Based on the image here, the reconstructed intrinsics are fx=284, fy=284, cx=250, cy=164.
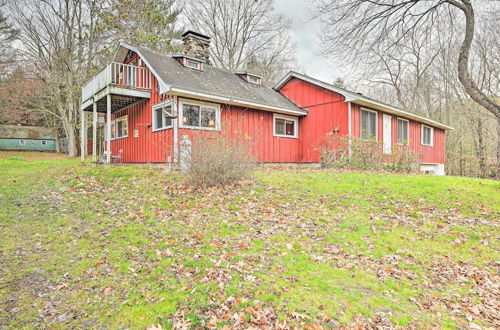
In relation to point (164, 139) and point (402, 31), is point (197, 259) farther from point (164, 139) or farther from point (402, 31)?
point (402, 31)

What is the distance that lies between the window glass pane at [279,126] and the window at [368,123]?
12.5 feet

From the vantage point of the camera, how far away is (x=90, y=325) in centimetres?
271

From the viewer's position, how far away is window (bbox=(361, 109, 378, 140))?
45.4ft

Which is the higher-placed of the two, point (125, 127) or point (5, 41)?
point (5, 41)

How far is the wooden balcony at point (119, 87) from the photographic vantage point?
36.9 ft

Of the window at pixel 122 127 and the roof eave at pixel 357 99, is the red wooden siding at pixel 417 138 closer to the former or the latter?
the roof eave at pixel 357 99

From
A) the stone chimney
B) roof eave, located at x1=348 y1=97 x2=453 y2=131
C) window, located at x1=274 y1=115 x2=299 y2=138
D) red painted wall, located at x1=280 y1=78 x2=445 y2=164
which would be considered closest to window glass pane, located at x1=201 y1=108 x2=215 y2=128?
window, located at x1=274 y1=115 x2=299 y2=138

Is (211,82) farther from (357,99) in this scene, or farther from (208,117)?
(357,99)

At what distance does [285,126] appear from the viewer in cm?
1434

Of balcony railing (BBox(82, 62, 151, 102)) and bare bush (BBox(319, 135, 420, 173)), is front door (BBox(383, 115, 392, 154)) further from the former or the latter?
balcony railing (BBox(82, 62, 151, 102))

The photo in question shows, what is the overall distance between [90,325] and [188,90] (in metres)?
8.40

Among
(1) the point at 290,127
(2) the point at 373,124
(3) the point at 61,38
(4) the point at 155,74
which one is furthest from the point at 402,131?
(3) the point at 61,38

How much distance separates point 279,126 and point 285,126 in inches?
19.6

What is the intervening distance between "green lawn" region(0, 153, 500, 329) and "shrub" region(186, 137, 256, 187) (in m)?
0.42
